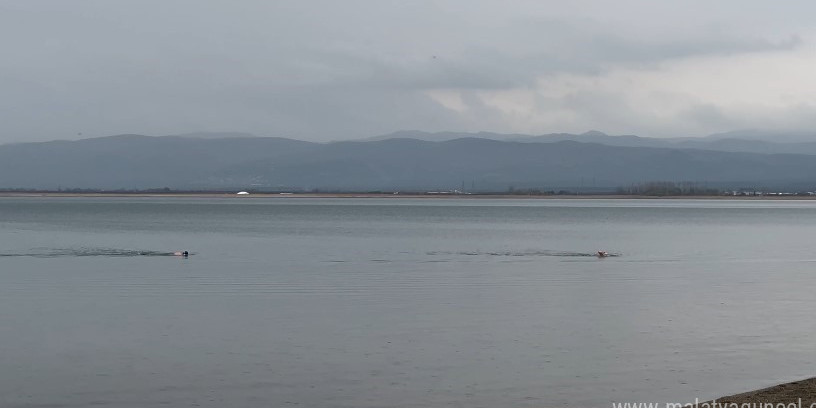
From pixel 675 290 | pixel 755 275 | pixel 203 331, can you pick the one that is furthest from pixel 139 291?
pixel 755 275

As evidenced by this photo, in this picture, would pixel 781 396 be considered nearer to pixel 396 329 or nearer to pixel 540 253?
pixel 396 329

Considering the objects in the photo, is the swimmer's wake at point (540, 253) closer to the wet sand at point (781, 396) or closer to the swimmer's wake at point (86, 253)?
the swimmer's wake at point (86, 253)

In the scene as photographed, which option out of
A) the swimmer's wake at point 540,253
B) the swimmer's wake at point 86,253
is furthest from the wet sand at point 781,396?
the swimmer's wake at point 86,253

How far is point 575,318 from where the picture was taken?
25438mm

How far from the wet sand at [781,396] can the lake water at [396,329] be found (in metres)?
0.82

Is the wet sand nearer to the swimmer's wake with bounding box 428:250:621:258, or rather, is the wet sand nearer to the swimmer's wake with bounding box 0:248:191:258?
the swimmer's wake with bounding box 428:250:621:258

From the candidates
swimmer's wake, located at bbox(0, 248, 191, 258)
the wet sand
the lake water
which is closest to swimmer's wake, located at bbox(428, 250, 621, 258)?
the lake water

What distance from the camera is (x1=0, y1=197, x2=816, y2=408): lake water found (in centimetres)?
1708

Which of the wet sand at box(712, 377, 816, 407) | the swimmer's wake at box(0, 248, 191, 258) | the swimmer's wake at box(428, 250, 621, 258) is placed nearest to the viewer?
the wet sand at box(712, 377, 816, 407)

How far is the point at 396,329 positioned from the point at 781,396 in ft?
32.6

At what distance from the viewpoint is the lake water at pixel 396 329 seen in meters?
17.1

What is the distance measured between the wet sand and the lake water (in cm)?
82

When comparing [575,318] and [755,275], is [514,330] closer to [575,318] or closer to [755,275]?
[575,318]

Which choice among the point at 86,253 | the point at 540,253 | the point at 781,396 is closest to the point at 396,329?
the point at 781,396
